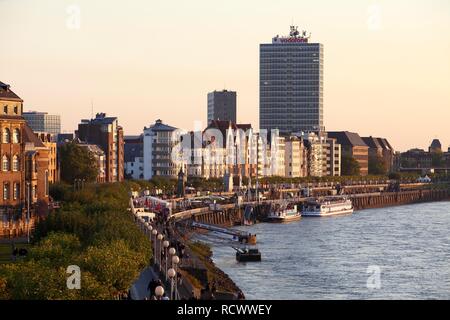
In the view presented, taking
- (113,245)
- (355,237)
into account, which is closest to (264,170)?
(355,237)

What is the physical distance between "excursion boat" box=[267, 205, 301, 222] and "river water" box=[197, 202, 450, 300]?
481 inches

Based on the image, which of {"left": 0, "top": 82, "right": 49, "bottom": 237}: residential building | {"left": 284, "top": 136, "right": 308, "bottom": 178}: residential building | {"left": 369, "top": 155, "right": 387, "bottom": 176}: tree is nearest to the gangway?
{"left": 0, "top": 82, "right": 49, "bottom": 237}: residential building

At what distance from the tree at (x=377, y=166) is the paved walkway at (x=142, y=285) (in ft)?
524

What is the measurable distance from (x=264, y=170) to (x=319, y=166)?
22935 mm

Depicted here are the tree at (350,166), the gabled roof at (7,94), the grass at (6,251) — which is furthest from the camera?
the tree at (350,166)

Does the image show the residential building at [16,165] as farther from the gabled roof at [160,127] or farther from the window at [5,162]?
the gabled roof at [160,127]

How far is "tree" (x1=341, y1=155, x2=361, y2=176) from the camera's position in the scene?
581ft

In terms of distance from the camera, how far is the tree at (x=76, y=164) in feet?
285

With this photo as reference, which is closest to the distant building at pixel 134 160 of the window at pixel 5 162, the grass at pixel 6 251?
the window at pixel 5 162

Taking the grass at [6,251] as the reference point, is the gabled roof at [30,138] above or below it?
above
